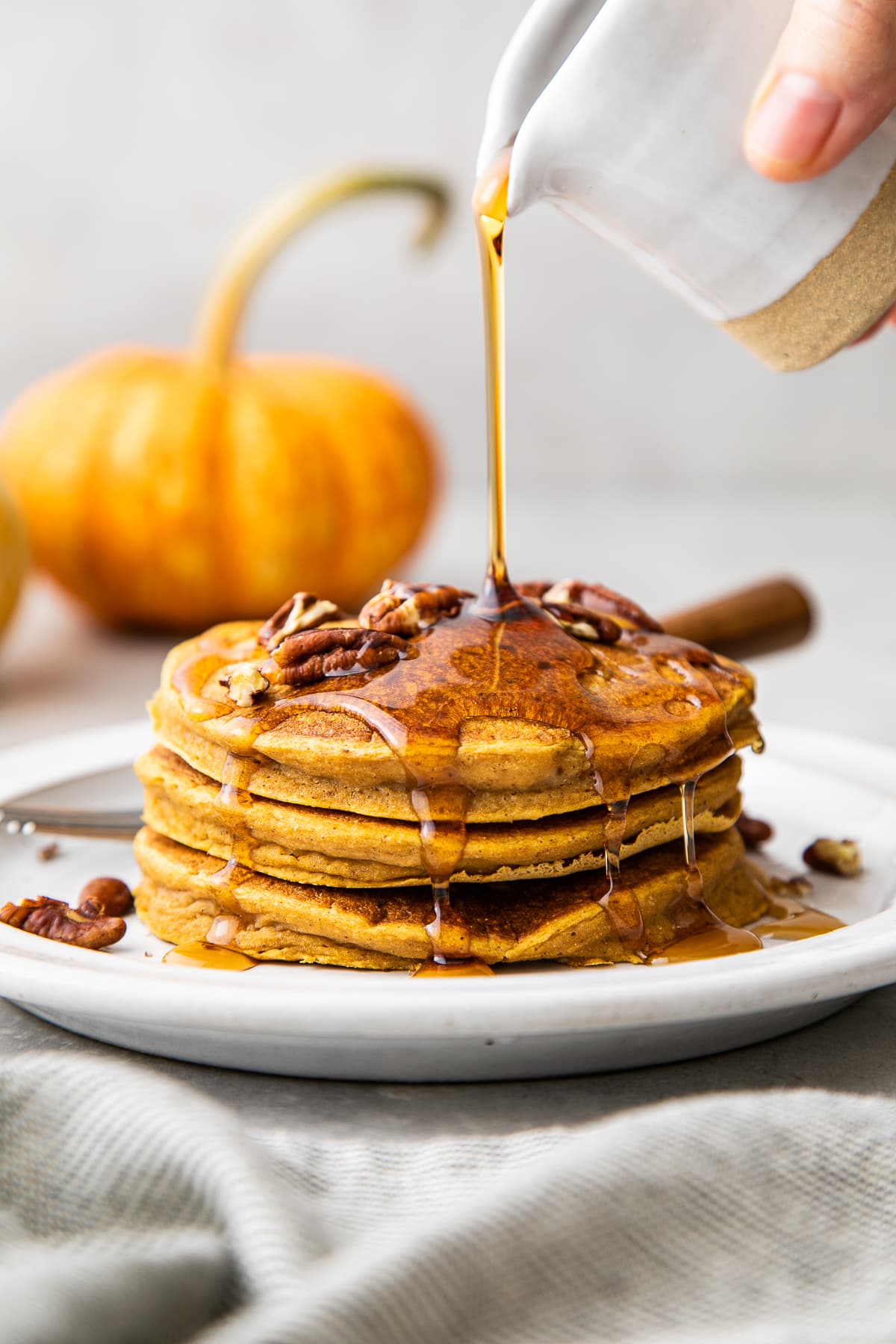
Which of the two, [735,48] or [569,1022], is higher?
[735,48]

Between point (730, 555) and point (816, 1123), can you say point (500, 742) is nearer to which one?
point (816, 1123)

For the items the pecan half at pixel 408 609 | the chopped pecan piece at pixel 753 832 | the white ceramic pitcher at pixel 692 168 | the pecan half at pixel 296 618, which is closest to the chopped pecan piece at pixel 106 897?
the pecan half at pixel 296 618

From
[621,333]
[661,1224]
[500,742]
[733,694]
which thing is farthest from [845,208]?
[621,333]

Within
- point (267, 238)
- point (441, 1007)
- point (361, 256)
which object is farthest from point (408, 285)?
point (441, 1007)

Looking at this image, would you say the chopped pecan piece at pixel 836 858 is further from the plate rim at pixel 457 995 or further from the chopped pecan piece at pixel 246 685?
the chopped pecan piece at pixel 246 685

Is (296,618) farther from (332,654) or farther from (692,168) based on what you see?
(692,168)

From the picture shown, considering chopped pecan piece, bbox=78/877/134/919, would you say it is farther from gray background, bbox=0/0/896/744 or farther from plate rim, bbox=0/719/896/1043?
gray background, bbox=0/0/896/744
